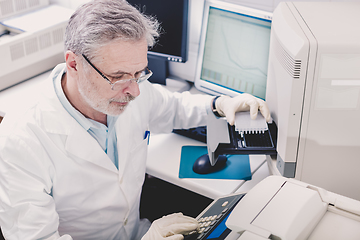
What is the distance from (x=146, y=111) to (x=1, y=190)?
619 mm

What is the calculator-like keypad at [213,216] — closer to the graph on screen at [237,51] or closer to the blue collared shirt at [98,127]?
the blue collared shirt at [98,127]

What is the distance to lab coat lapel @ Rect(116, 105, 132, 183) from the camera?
52.4 inches

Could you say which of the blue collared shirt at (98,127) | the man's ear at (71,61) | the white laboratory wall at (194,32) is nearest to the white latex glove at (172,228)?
the blue collared shirt at (98,127)

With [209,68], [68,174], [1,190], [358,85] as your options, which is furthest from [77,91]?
[358,85]

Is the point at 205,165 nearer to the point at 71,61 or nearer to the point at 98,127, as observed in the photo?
the point at 98,127


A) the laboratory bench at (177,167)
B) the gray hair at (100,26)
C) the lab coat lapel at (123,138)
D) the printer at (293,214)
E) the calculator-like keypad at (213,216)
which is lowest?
the laboratory bench at (177,167)

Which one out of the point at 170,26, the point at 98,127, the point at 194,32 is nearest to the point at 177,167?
the point at 98,127

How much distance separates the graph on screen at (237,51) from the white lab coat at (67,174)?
248mm

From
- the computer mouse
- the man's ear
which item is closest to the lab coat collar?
the man's ear

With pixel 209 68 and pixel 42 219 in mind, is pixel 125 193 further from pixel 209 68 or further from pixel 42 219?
pixel 209 68

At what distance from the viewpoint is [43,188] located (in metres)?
1.12

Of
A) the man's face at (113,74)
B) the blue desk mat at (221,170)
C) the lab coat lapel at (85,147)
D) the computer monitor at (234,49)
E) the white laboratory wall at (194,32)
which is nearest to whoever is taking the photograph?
the man's face at (113,74)

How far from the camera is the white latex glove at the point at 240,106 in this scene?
1279 mm

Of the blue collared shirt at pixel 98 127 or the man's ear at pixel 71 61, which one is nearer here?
the man's ear at pixel 71 61
